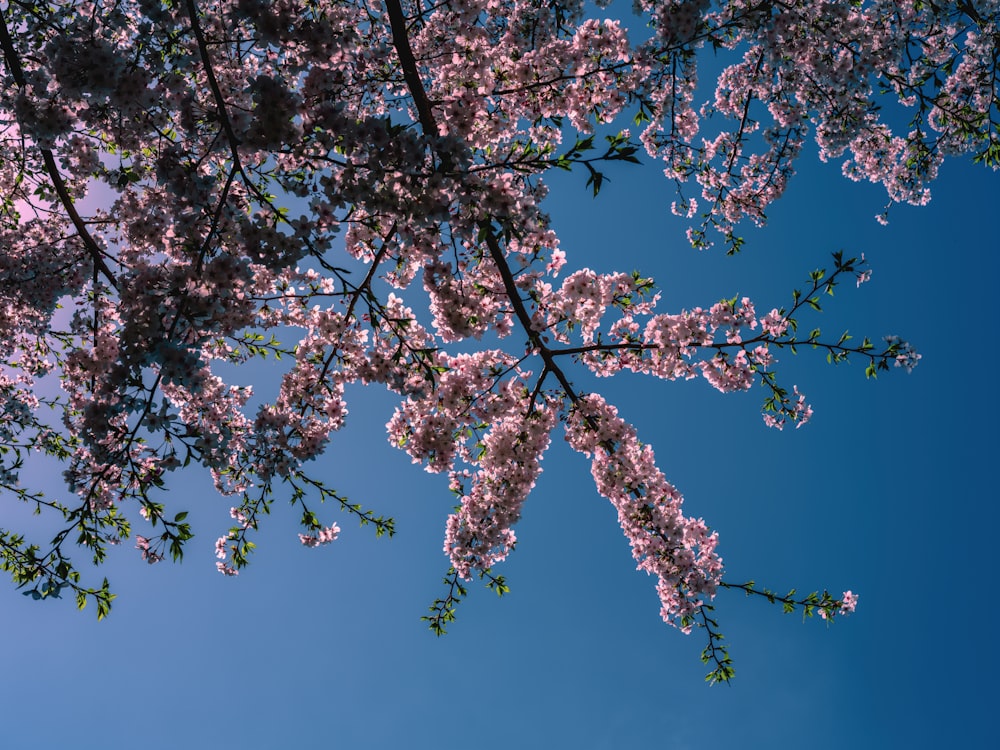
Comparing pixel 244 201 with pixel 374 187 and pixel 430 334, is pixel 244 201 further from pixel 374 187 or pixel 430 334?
pixel 430 334

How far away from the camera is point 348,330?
23.0 feet

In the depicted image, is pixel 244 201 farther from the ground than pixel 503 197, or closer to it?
farther from the ground

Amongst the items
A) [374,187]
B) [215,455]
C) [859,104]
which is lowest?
[215,455]

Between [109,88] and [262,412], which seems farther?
[262,412]

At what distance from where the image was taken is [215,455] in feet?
17.0

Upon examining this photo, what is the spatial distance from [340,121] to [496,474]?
14.7ft

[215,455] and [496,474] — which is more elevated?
[496,474]

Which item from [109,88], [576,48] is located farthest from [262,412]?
[576,48]

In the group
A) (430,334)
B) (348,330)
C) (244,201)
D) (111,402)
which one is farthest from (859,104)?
(111,402)

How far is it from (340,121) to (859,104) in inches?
347

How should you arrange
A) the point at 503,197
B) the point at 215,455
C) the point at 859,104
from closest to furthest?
the point at 503,197, the point at 215,455, the point at 859,104

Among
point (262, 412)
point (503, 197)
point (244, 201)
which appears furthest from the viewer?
point (262, 412)

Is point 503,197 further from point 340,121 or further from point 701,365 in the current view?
point 701,365

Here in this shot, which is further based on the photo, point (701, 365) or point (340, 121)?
point (701, 365)
